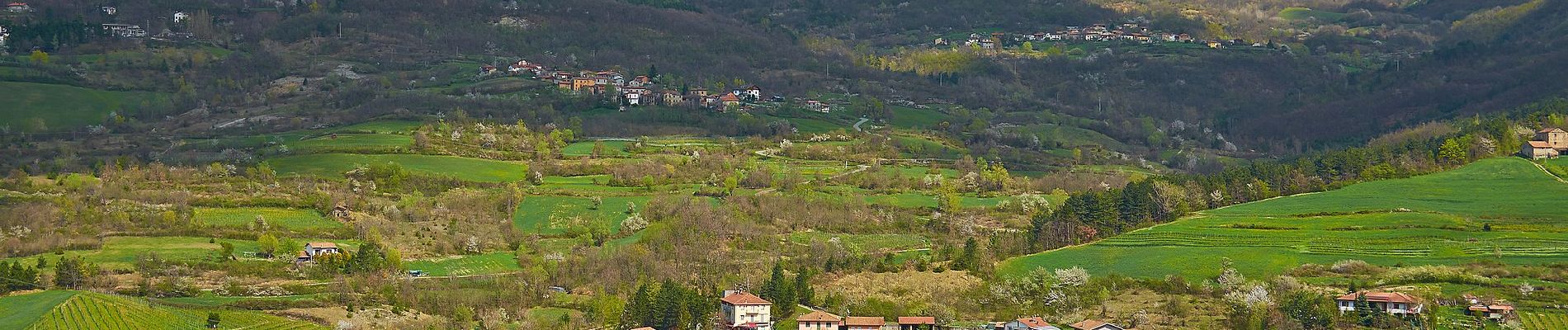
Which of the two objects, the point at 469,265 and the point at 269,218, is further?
the point at 269,218

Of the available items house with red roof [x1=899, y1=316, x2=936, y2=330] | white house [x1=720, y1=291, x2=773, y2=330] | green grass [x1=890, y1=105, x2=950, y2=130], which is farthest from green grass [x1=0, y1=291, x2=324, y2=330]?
green grass [x1=890, y1=105, x2=950, y2=130]

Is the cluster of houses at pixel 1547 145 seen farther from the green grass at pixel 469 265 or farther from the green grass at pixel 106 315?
the green grass at pixel 106 315

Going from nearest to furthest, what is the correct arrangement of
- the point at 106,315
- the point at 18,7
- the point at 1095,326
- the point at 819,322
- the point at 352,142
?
the point at 106,315 → the point at 1095,326 → the point at 819,322 → the point at 352,142 → the point at 18,7

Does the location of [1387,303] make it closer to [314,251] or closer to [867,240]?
[867,240]

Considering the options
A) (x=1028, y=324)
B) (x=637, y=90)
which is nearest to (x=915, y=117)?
(x=637, y=90)

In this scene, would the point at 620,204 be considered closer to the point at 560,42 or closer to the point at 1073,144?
the point at 1073,144

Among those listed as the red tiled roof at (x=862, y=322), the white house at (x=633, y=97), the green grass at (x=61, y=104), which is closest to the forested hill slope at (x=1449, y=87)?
the white house at (x=633, y=97)

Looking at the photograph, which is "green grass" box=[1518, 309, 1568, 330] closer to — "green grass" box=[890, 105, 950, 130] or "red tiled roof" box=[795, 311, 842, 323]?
"red tiled roof" box=[795, 311, 842, 323]
